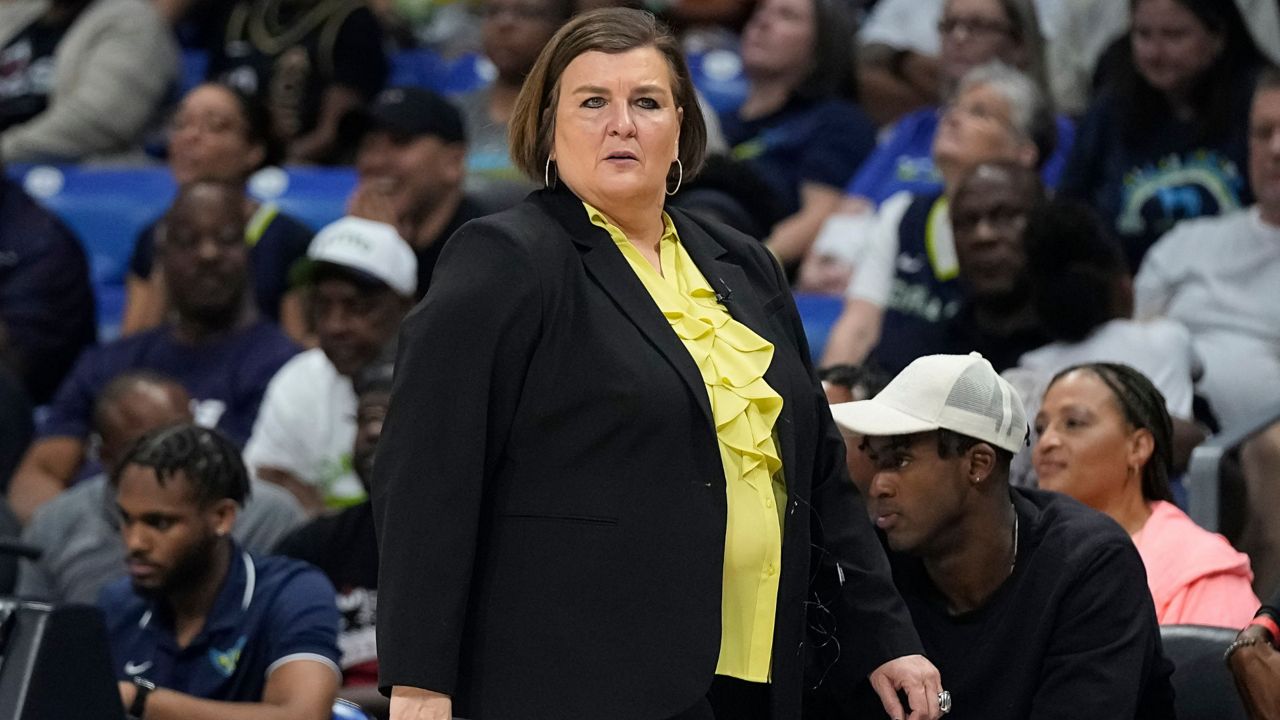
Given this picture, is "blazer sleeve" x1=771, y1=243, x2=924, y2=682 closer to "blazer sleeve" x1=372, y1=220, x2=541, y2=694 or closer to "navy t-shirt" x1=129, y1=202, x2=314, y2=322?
"blazer sleeve" x1=372, y1=220, x2=541, y2=694

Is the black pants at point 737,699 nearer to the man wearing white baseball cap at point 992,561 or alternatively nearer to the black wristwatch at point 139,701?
the man wearing white baseball cap at point 992,561

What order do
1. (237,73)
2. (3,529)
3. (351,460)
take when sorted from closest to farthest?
(3,529) < (351,460) < (237,73)

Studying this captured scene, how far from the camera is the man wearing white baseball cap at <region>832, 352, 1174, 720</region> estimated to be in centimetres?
320

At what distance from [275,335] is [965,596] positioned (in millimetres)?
3233

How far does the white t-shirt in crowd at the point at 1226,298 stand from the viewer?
5.16 m

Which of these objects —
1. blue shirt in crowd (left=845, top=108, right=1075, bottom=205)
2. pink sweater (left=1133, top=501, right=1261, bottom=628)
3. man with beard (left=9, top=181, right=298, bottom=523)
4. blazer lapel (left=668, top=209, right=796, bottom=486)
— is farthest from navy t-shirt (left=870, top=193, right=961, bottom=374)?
blazer lapel (left=668, top=209, right=796, bottom=486)

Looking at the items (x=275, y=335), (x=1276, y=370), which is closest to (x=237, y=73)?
(x=275, y=335)

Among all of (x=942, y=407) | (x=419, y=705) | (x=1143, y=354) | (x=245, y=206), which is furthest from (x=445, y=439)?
(x=245, y=206)

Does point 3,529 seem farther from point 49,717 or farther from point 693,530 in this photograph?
point 693,530

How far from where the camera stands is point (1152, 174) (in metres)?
5.86

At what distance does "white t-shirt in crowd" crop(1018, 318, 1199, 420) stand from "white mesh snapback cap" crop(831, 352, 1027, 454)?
1.60 meters

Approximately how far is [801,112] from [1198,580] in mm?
3452

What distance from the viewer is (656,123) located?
2740mm

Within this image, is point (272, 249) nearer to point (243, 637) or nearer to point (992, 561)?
point (243, 637)
